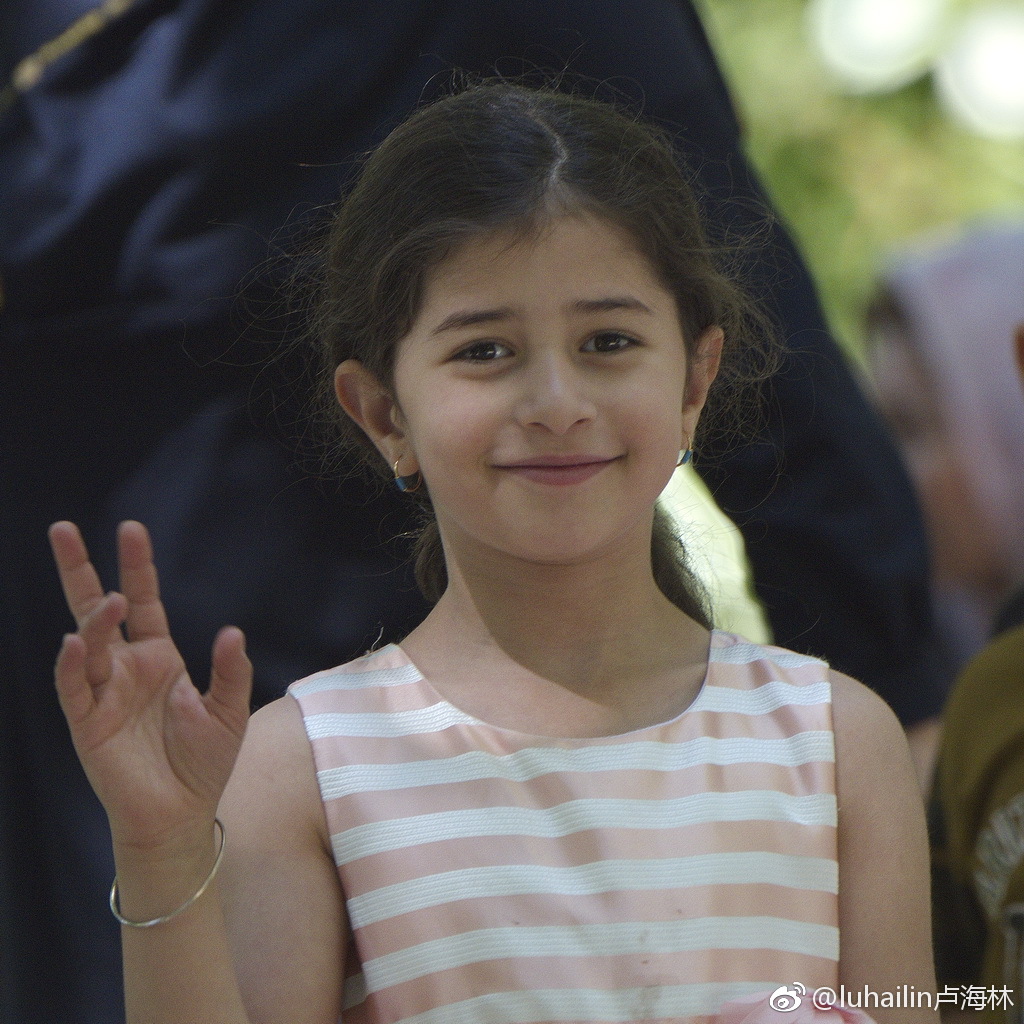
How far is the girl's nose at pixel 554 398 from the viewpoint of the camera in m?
1.24

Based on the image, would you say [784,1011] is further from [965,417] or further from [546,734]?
[965,417]

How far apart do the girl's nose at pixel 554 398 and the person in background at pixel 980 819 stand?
0.90 m

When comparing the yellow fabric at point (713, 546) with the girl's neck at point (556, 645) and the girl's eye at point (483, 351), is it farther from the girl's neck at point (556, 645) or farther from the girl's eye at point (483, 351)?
the girl's eye at point (483, 351)

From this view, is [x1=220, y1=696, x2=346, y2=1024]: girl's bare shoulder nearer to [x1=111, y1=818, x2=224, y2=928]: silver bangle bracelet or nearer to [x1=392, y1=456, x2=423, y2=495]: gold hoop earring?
[x1=111, y1=818, x2=224, y2=928]: silver bangle bracelet

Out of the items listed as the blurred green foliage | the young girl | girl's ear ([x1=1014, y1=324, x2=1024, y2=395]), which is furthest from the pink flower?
the blurred green foliage

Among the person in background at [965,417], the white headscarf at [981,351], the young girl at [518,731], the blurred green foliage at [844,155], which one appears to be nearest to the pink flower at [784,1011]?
the young girl at [518,731]

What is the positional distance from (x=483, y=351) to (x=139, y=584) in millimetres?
334

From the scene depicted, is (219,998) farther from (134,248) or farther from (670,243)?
(134,248)

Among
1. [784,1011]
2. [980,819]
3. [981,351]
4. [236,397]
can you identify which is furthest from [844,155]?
[784,1011]

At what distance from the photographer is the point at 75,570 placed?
1.11m

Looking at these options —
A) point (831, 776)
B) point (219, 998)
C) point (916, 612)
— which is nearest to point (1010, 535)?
point (916, 612)

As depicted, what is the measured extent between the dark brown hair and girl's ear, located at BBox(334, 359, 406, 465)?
1cm

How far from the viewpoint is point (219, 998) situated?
1.16 m

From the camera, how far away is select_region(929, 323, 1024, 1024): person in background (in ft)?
6.18
